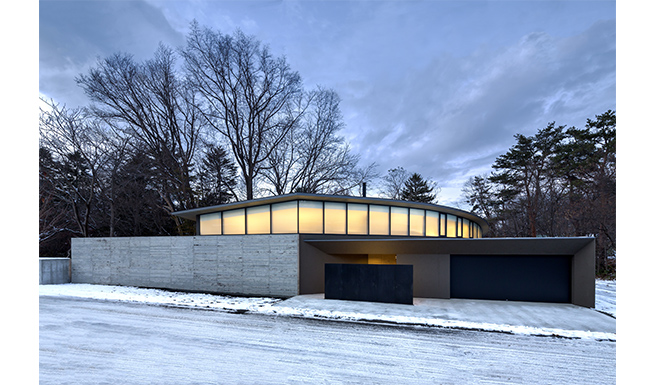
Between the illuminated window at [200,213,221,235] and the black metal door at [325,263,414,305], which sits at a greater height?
the illuminated window at [200,213,221,235]

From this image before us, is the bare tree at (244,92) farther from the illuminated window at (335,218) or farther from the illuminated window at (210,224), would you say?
the illuminated window at (335,218)

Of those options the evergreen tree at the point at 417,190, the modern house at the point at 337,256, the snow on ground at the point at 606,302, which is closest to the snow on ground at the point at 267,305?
the snow on ground at the point at 606,302

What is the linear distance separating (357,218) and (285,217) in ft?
12.3

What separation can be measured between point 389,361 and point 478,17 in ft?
58.1

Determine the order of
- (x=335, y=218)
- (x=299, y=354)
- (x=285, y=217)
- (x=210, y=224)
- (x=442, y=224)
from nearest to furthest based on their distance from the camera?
(x=299, y=354)
(x=285, y=217)
(x=335, y=218)
(x=210, y=224)
(x=442, y=224)

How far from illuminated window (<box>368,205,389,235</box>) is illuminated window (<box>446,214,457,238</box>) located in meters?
4.99

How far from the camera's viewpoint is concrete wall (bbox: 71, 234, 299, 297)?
13.5m

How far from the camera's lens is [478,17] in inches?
615

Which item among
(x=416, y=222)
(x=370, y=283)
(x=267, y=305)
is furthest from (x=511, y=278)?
(x=267, y=305)

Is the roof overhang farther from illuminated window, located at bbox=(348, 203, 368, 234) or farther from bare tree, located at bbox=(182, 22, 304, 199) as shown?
bare tree, located at bbox=(182, 22, 304, 199)

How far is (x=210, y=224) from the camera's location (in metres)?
17.1

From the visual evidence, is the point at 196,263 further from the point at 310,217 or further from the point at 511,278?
the point at 511,278

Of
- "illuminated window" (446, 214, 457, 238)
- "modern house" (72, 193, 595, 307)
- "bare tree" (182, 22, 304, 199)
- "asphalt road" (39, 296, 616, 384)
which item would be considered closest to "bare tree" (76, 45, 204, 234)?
"bare tree" (182, 22, 304, 199)

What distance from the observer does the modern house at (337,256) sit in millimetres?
11844
